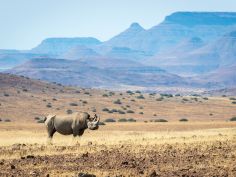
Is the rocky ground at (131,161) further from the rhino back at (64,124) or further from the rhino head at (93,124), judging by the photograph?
the rhino back at (64,124)

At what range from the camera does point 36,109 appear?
70.1m

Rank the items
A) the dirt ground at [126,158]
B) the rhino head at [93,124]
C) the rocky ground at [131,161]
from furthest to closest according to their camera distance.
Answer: the rhino head at [93,124], the dirt ground at [126,158], the rocky ground at [131,161]

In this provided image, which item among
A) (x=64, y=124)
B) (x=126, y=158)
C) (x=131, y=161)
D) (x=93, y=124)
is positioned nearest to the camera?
(x=131, y=161)

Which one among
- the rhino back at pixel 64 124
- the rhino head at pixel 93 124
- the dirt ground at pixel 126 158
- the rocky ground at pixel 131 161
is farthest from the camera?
the rhino back at pixel 64 124

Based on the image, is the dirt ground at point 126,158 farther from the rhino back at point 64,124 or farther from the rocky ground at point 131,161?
the rhino back at point 64,124

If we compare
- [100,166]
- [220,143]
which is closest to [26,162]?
[100,166]

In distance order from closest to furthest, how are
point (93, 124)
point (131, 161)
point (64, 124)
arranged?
point (131, 161) → point (93, 124) → point (64, 124)

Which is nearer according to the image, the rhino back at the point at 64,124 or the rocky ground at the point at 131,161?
the rocky ground at the point at 131,161

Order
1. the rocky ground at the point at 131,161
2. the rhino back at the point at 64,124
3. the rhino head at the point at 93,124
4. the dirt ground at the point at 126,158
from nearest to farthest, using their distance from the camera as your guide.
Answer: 1. the rocky ground at the point at 131,161
2. the dirt ground at the point at 126,158
3. the rhino head at the point at 93,124
4. the rhino back at the point at 64,124

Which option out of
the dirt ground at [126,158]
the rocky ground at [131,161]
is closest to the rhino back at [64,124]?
the dirt ground at [126,158]

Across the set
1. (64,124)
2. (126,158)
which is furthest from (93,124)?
(126,158)

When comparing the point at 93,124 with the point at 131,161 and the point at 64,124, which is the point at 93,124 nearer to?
the point at 64,124

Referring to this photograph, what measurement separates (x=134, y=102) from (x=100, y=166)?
64.3 m

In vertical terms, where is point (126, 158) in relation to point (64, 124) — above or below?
below
